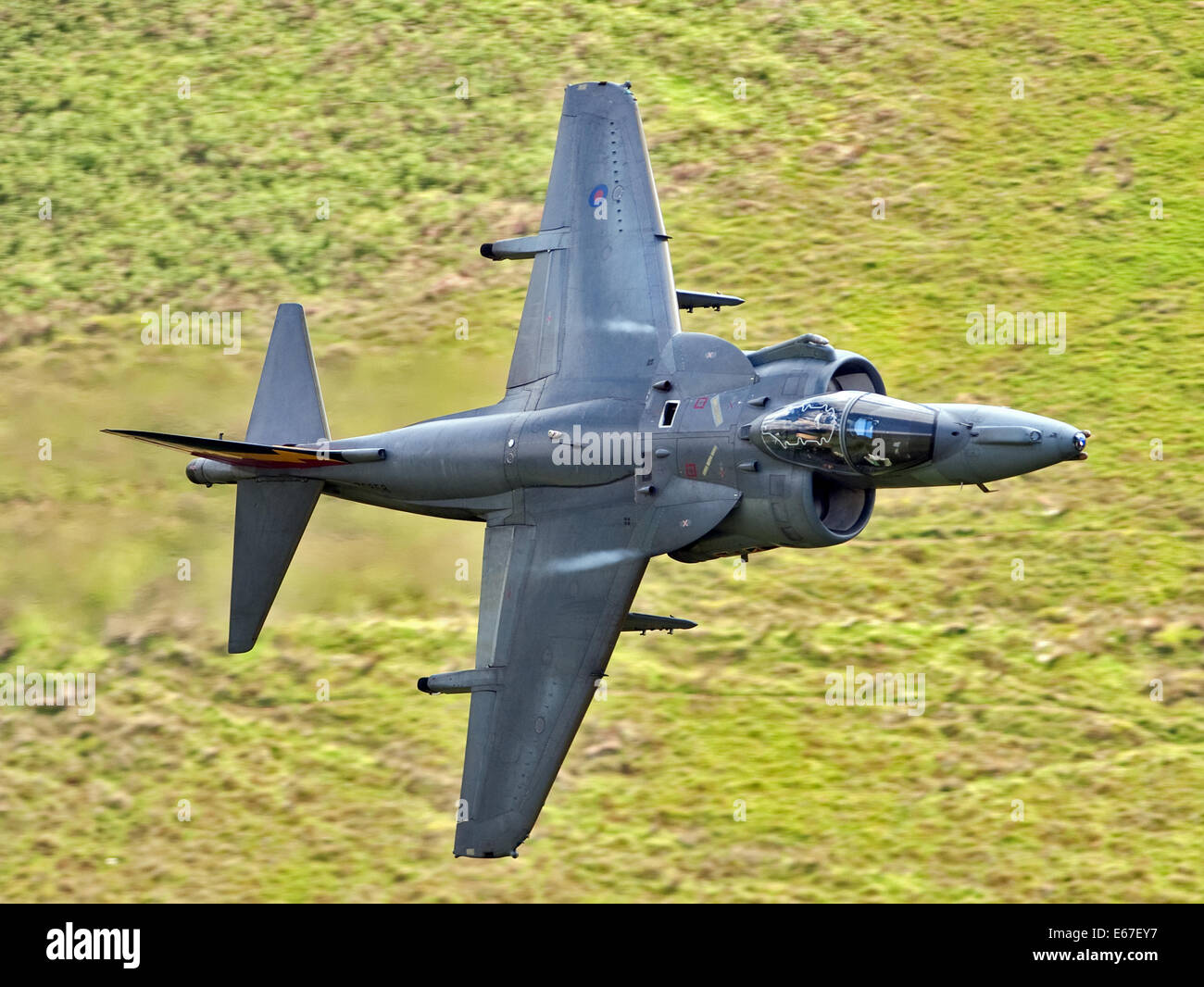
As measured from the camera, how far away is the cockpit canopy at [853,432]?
2103 centimetres

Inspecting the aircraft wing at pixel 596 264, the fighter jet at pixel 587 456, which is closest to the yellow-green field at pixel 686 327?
the fighter jet at pixel 587 456

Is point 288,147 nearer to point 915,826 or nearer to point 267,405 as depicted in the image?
point 267,405

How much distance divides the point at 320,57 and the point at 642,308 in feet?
71.8

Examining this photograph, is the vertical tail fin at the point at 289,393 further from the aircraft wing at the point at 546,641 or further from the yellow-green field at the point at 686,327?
the yellow-green field at the point at 686,327

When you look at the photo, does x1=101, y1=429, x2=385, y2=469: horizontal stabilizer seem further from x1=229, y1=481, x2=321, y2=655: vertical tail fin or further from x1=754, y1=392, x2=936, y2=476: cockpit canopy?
x1=754, y1=392, x2=936, y2=476: cockpit canopy

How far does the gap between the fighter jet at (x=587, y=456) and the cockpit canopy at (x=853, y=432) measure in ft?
0.09

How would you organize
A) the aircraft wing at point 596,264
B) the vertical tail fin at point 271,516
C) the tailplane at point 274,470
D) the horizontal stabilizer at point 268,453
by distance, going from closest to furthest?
the aircraft wing at point 596,264, the horizontal stabilizer at point 268,453, the tailplane at point 274,470, the vertical tail fin at point 271,516

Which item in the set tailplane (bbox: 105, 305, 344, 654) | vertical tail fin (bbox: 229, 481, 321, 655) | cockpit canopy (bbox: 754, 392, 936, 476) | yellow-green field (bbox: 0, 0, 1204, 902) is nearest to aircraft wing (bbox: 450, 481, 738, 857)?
cockpit canopy (bbox: 754, 392, 936, 476)

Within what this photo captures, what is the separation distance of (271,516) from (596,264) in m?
6.93

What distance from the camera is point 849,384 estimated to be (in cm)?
2291

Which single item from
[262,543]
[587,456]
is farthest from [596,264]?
[262,543]

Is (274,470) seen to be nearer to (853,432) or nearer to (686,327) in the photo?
(853,432)

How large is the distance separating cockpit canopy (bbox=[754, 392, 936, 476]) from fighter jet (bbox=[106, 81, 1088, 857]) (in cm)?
3

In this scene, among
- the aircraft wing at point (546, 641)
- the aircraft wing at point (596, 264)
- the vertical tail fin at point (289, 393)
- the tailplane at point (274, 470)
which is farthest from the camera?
the vertical tail fin at point (289, 393)
